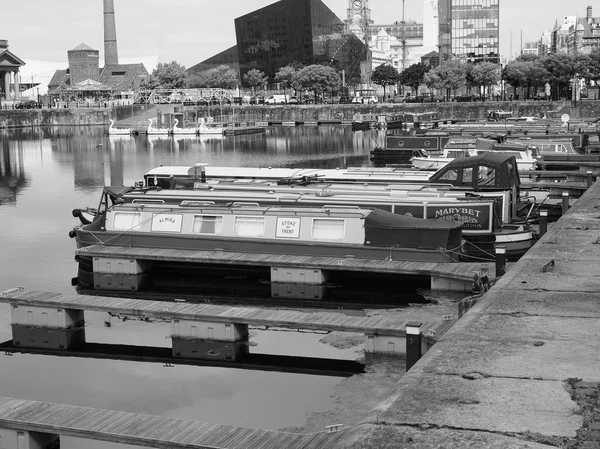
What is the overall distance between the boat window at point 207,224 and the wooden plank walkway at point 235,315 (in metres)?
7.26

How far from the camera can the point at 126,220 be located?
29.7 m

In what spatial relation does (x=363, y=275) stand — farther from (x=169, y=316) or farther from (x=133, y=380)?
(x=133, y=380)

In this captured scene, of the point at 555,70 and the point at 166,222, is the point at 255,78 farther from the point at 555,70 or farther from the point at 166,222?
the point at 166,222

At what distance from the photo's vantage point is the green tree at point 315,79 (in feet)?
538

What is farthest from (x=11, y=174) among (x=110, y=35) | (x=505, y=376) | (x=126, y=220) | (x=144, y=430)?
(x=110, y=35)

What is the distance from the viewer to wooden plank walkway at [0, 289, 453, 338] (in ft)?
62.3

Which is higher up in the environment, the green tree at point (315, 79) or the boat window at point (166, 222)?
the green tree at point (315, 79)

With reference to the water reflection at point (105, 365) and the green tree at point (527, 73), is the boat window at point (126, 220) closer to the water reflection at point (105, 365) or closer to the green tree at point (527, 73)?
the water reflection at point (105, 365)

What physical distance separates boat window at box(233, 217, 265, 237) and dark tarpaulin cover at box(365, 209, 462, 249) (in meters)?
3.24

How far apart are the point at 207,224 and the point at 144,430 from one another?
15.6 meters

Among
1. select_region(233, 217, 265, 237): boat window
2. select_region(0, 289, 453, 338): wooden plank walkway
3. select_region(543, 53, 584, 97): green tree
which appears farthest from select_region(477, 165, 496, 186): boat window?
select_region(543, 53, 584, 97): green tree

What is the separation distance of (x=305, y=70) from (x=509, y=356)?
15415 centimetres

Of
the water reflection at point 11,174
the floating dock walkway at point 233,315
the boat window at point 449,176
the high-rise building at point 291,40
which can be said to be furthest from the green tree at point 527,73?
the floating dock walkway at point 233,315

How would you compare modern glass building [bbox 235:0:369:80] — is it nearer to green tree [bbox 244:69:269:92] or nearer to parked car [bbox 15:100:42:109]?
green tree [bbox 244:69:269:92]
